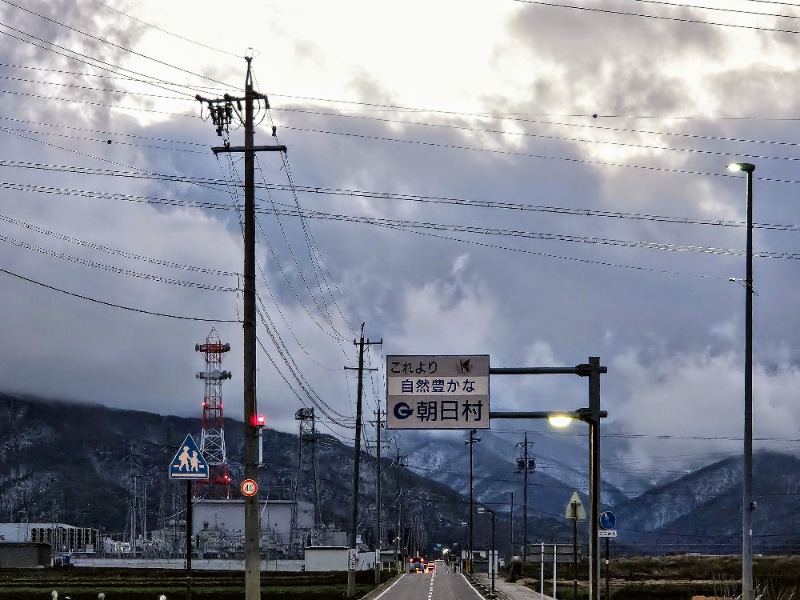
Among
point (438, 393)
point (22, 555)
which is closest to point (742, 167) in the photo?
point (438, 393)

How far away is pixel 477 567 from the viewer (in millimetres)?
185000

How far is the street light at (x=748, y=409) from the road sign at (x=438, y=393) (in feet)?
25.9

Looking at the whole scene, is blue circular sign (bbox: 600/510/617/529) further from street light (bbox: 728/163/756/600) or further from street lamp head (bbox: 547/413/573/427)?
street lamp head (bbox: 547/413/573/427)

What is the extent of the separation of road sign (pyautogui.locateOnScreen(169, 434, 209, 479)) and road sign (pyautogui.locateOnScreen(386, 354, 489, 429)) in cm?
557

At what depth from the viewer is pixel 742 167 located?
3544 centimetres

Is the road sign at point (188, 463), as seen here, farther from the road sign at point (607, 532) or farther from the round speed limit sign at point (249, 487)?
the road sign at point (607, 532)

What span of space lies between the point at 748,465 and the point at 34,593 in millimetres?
51971

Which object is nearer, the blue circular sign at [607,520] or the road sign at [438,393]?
the road sign at [438,393]

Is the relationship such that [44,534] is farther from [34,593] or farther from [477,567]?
[34,593]

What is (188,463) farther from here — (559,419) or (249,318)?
(559,419)

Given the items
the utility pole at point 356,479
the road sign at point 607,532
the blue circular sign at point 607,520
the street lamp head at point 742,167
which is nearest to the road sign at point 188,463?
the road sign at point 607,532

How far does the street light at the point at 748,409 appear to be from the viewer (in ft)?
108

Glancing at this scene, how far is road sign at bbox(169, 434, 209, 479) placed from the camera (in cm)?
3347

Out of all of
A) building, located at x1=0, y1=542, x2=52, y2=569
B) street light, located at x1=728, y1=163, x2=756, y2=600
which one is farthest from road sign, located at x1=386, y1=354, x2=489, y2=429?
building, located at x1=0, y1=542, x2=52, y2=569
